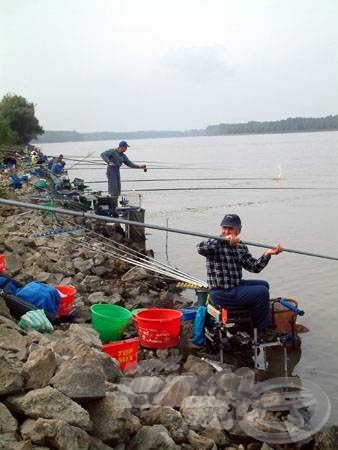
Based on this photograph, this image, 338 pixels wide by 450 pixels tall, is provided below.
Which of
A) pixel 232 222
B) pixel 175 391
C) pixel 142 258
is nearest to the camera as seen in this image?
pixel 175 391

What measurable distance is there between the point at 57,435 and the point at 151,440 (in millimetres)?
732

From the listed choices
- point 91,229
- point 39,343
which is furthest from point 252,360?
point 91,229

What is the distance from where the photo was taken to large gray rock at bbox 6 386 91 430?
3029 millimetres

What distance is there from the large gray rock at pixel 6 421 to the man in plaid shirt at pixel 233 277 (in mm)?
2770

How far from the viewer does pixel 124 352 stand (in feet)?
16.4

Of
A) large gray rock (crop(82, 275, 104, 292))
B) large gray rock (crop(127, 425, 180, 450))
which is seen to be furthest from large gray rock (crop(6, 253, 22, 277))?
large gray rock (crop(127, 425, 180, 450))

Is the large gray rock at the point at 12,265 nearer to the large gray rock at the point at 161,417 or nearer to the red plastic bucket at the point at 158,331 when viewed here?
the red plastic bucket at the point at 158,331

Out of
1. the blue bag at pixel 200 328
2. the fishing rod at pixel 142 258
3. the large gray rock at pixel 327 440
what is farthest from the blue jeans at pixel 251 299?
the fishing rod at pixel 142 258

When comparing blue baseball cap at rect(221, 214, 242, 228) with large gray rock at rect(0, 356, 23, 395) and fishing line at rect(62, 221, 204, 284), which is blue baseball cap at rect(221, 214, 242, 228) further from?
fishing line at rect(62, 221, 204, 284)

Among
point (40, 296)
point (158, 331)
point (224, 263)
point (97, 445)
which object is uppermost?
point (224, 263)

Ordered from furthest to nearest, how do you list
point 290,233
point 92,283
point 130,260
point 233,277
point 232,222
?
point 290,233 → point 130,260 → point 92,283 → point 233,277 → point 232,222

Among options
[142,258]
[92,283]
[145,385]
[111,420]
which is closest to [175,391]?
[145,385]

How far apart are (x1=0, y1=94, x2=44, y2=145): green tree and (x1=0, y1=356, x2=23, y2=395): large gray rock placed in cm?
6194

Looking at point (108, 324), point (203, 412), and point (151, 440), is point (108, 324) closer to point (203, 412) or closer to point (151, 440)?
point (203, 412)
